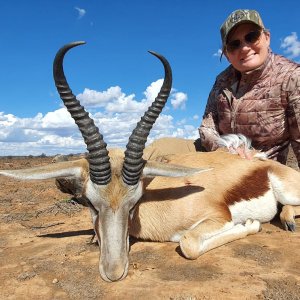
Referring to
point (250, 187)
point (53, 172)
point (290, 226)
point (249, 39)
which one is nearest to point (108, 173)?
point (53, 172)

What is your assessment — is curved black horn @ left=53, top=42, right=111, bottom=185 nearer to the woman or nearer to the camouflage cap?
the woman

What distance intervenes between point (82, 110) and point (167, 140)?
3.51 m

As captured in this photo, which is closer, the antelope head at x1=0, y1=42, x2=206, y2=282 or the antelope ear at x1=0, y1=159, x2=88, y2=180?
the antelope head at x1=0, y1=42, x2=206, y2=282

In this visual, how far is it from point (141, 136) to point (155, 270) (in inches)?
58.5

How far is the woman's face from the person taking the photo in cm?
653

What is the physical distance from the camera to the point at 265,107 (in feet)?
21.4

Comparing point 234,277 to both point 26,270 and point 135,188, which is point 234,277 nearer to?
point 135,188

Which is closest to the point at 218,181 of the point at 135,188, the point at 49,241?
the point at 135,188

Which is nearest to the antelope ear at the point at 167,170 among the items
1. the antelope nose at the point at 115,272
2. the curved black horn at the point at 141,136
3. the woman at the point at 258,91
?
the curved black horn at the point at 141,136

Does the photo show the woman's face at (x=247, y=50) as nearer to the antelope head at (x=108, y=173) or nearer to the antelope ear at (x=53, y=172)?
the antelope head at (x=108, y=173)

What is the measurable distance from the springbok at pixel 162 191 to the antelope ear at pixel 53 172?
0.4 inches

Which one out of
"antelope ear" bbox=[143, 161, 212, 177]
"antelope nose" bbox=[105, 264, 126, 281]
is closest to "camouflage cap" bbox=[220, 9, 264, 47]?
"antelope ear" bbox=[143, 161, 212, 177]

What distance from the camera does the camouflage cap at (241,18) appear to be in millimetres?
6395

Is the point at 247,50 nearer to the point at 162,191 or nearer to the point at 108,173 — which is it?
the point at 162,191
